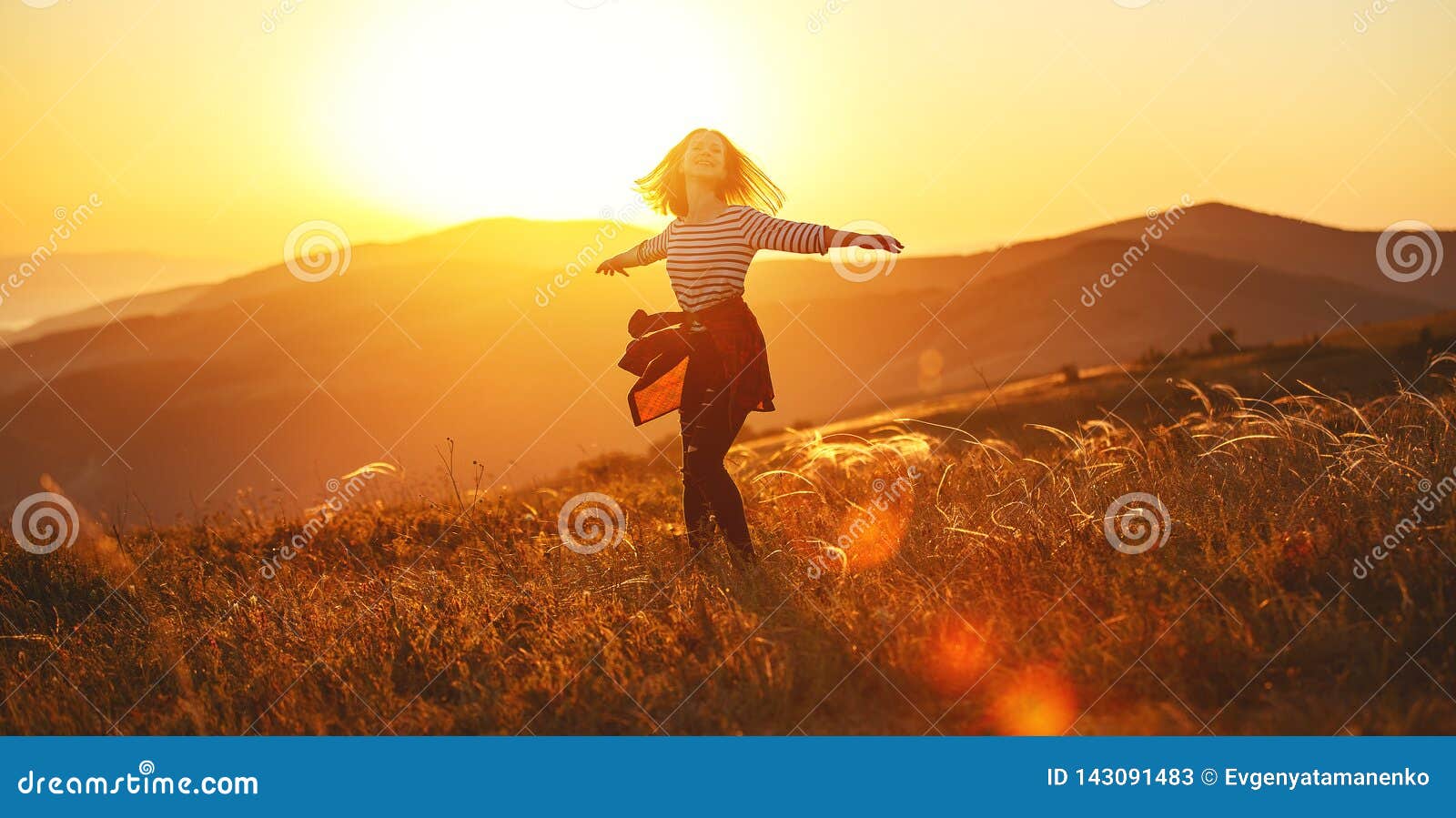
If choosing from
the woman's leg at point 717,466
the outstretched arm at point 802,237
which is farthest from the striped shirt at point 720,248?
the woman's leg at point 717,466

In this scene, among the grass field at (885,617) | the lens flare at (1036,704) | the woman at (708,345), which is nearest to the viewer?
the lens flare at (1036,704)

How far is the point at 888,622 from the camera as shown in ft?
→ 15.1

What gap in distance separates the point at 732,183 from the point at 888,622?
2.96m

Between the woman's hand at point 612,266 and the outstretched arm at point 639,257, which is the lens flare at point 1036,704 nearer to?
the outstretched arm at point 639,257

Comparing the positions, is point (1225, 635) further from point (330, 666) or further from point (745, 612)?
point (330, 666)

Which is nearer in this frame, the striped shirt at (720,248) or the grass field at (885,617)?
the grass field at (885,617)

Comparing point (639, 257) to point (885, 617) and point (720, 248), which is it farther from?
point (885, 617)

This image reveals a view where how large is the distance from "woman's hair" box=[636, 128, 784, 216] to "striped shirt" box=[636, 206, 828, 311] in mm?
248

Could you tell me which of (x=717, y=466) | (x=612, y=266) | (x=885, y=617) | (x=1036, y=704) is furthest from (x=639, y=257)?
(x=1036, y=704)

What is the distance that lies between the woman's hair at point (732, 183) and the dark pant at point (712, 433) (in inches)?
38.5

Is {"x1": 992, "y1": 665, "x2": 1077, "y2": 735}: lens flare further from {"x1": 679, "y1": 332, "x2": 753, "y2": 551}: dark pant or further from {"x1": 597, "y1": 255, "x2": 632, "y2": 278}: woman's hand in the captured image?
{"x1": 597, "y1": 255, "x2": 632, "y2": 278}: woman's hand

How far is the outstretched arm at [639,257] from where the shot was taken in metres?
6.45

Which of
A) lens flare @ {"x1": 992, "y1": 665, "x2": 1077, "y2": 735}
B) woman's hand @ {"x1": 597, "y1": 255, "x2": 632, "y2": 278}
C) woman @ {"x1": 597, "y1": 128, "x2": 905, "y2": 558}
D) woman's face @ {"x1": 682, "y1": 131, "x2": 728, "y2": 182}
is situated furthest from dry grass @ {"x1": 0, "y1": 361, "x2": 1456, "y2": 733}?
woman's face @ {"x1": 682, "y1": 131, "x2": 728, "y2": 182}

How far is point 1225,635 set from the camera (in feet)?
13.8
